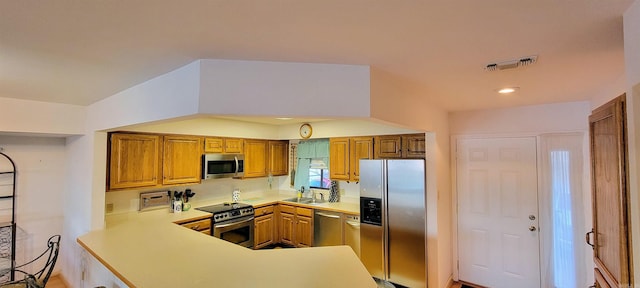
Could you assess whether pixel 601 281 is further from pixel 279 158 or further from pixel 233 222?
pixel 279 158

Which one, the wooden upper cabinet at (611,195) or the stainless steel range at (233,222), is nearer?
the wooden upper cabinet at (611,195)

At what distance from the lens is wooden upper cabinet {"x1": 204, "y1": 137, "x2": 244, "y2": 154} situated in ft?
13.4

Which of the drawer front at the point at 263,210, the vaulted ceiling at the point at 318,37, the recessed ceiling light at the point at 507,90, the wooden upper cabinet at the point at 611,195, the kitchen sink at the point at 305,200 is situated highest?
the vaulted ceiling at the point at 318,37

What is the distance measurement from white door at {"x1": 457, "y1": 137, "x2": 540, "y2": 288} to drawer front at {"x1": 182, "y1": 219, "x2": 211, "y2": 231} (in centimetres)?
340

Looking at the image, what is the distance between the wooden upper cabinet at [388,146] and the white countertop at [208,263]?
192 cm

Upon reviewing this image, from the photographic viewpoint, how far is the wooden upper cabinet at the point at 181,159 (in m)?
3.60

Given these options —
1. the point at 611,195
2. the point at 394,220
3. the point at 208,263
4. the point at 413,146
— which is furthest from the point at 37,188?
the point at 611,195

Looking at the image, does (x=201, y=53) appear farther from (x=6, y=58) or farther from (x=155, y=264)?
(x=155, y=264)

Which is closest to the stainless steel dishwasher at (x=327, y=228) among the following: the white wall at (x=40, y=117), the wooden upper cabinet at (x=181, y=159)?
the wooden upper cabinet at (x=181, y=159)

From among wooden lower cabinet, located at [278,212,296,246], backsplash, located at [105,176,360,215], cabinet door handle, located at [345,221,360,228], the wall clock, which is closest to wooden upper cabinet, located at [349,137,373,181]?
backsplash, located at [105,176,360,215]

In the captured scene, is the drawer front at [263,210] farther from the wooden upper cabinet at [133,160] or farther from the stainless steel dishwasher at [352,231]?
the wooden upper cabinet at [133,160]

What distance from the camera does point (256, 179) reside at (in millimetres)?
5230

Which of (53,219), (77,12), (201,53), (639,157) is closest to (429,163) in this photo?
(639,157)

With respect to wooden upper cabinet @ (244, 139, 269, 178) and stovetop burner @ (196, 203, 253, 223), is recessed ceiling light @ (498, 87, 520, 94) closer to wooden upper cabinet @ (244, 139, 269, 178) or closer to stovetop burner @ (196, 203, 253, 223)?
stovetop burner @ (196, 203, 253, 223)
